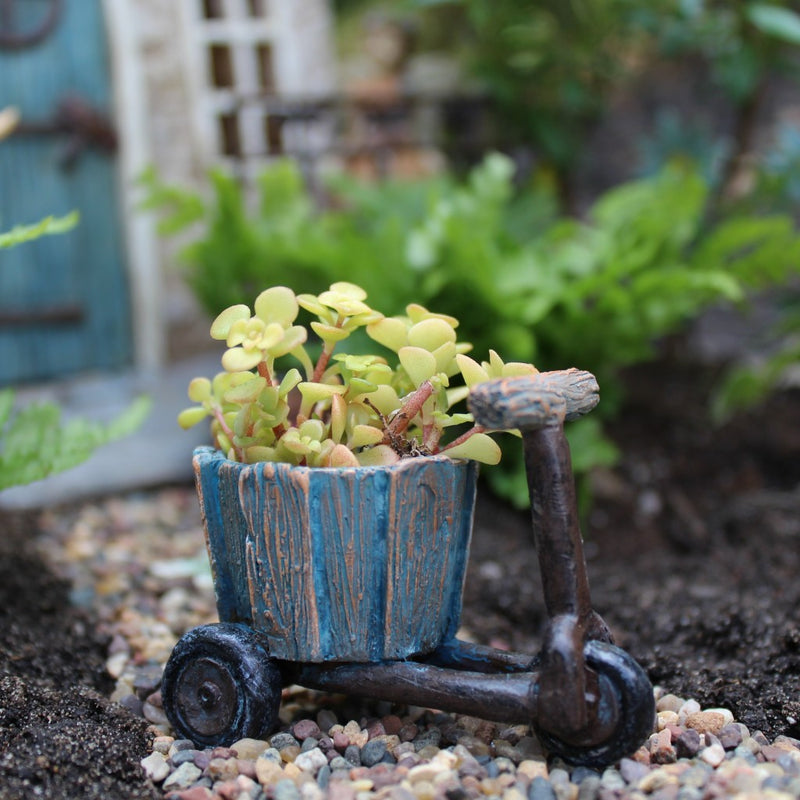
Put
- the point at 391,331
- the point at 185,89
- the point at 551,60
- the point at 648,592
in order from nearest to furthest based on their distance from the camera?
the point at 391,331 < the point at 648,592 < the point at 551,60 < the point at 185,89

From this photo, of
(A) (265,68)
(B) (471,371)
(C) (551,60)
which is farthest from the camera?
(A) (265,68)

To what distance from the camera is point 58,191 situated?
3775 mm

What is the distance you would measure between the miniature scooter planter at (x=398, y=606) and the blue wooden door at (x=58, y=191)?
106 inches

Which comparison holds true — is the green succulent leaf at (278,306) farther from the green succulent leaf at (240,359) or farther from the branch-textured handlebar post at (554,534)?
the branch-textured handlebar post at (554,534)

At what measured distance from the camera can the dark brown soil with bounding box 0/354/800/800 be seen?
4.40 feet

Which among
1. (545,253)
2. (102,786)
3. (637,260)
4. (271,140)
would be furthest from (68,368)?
(102,786)

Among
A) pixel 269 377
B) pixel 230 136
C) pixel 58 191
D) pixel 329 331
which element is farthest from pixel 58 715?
pixel 230 136

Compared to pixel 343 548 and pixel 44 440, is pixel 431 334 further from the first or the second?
pixel 44 440

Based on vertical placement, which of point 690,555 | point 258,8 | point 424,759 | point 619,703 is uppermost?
point 258,8

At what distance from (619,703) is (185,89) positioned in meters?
3.43

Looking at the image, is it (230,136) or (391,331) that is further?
(230,136)

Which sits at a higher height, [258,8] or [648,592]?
[258,8]

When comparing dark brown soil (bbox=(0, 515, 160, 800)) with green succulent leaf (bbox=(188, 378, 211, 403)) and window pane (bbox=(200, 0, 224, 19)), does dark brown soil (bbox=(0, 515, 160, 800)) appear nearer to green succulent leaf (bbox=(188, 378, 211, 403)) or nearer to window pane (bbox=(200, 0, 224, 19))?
green succulent leaf (bbox=(188, 378, 211, 403))

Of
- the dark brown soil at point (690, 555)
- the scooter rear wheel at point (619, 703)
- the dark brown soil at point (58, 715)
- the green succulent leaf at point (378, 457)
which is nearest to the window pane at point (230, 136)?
the dark brown soil at point (690, 555)
